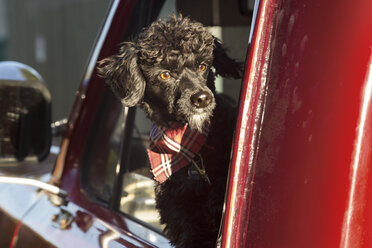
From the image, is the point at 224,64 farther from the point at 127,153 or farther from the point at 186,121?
the point at 127,153

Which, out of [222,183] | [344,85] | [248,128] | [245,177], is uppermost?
[344,85]

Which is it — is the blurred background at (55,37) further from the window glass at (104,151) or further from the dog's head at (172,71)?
the dog's head at (172,71)

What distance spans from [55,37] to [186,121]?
16.0m

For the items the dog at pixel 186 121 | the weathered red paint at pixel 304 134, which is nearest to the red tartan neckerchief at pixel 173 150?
the dog at pixel 186 121

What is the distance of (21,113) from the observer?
2.62 metres

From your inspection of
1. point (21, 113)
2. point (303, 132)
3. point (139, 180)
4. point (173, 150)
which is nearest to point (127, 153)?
point (139, 180)

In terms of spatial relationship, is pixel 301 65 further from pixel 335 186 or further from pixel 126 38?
pixel 126 38

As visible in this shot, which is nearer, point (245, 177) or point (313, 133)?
point (313, 133)

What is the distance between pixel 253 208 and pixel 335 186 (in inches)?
7.9

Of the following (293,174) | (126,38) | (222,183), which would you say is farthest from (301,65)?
(126,38)

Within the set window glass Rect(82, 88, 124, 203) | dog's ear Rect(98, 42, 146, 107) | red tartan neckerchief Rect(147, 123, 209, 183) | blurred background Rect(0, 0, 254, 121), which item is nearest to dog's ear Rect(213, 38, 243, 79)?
red tartan neckerchief Rect(147, 123, 209, 183)

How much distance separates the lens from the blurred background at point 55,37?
15070 millimetres

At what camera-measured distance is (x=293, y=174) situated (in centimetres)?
114

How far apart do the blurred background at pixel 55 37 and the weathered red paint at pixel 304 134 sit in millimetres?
12833
